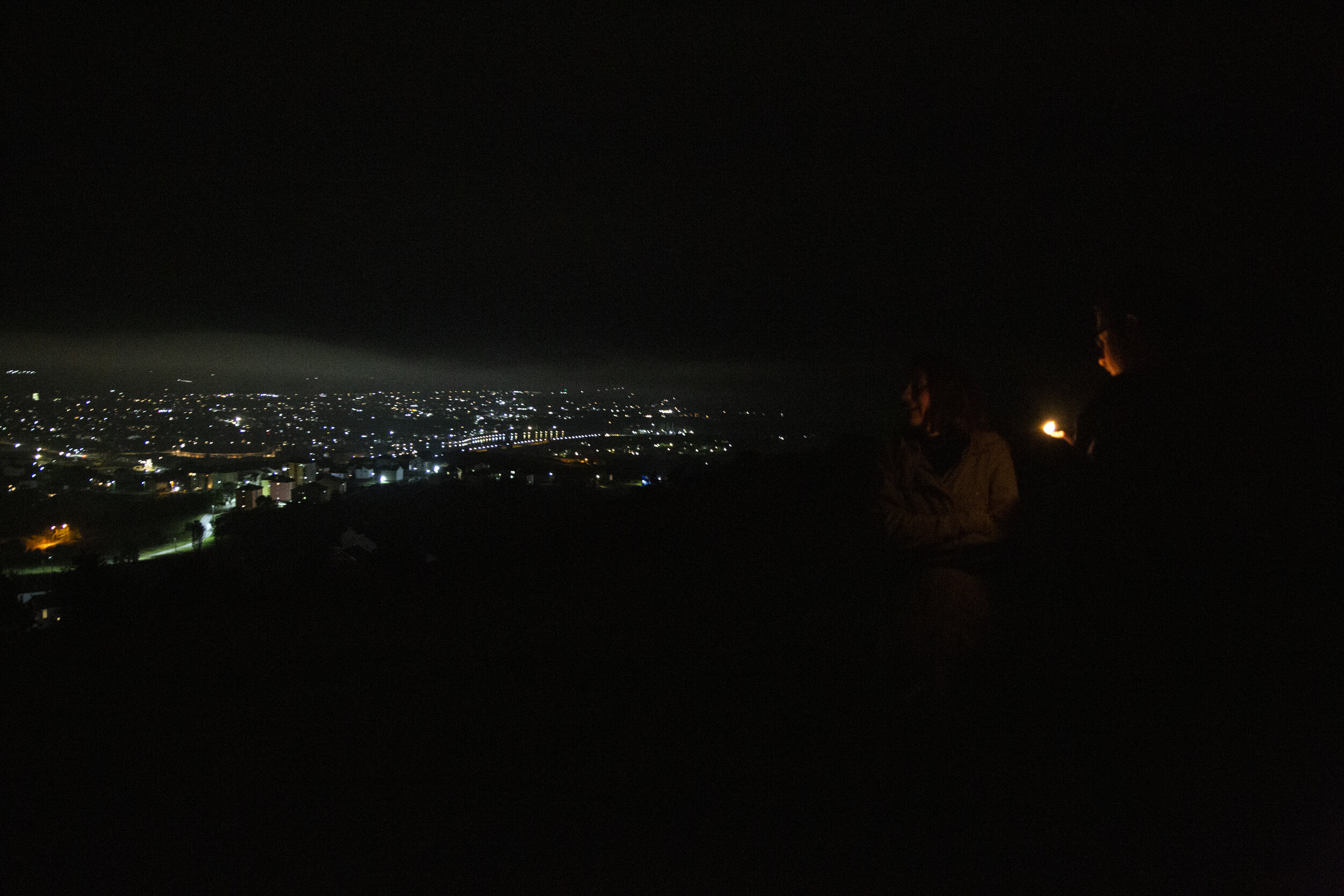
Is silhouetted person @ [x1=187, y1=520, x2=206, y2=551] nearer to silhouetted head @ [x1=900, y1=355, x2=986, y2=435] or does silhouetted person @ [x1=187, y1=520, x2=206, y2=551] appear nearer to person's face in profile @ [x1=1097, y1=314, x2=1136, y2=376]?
silhouetted head @ [x1=900, y1=355, x2=986, y2=435]

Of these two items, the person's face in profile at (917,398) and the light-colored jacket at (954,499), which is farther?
the person's face in profile at (917,398)

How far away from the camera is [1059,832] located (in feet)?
8.11

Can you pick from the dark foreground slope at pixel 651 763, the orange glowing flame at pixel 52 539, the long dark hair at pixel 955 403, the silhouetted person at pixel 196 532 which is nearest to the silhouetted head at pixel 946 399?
the long dark hair at pixel 955 403

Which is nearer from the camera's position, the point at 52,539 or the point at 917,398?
the point at 917,398

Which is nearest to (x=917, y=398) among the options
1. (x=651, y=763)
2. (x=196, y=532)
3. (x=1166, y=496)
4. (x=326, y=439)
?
(x=1166, y=496)

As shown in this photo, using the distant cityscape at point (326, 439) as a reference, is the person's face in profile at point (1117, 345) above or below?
above

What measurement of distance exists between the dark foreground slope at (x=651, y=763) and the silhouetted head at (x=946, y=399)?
70 cm

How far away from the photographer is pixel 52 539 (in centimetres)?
1570

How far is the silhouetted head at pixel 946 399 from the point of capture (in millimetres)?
3094

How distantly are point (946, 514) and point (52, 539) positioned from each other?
18.8 metres

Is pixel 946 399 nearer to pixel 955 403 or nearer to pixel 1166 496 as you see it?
pixel 955 403

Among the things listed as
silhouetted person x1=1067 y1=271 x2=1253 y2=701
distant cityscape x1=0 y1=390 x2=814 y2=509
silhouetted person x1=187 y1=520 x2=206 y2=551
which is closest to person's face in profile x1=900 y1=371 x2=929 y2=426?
silhouetted person x1=1067 y1=271 x2=1253 y2=701

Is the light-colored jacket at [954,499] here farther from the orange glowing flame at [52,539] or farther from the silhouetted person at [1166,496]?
the orange glowing flame at [52,539]

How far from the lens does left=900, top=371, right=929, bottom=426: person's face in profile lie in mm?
3141
